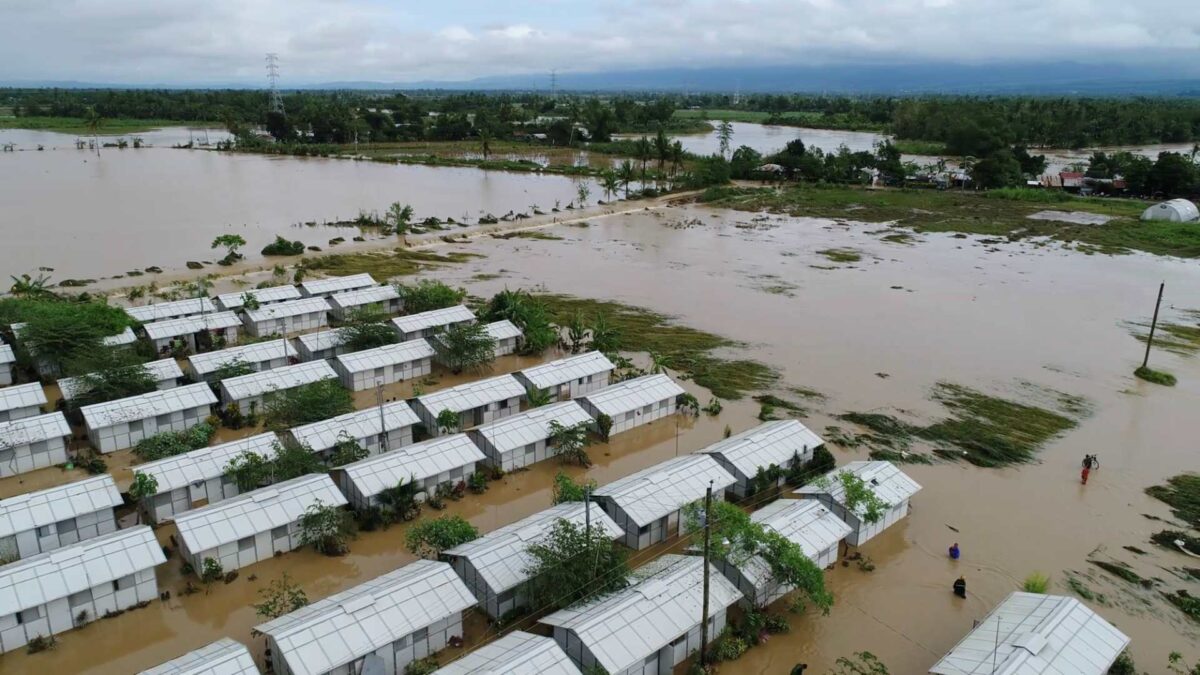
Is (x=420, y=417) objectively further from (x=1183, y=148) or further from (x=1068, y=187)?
(x=1183, y=148)

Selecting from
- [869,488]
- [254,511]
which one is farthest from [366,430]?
[869,488]

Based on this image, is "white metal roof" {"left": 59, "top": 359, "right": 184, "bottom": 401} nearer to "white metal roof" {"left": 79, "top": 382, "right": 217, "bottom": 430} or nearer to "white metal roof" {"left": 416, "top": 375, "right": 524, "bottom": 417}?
"white metal roof" {"left": 79, "top": 382, "right": 217, "bottom": 430}

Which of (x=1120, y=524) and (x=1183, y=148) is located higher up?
(x=1183, y=148)

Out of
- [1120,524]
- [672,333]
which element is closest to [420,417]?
[672,333]

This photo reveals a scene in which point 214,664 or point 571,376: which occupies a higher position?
point 571,376

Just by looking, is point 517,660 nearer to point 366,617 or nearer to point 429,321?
point 366,617
